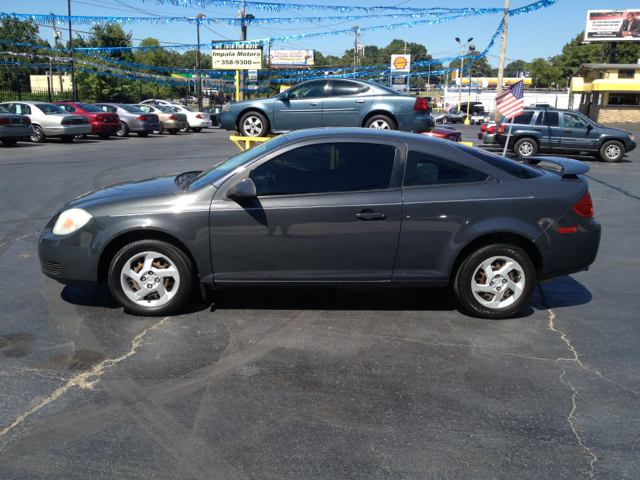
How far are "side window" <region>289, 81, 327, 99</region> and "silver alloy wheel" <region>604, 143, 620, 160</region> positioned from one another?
13387 millimetres

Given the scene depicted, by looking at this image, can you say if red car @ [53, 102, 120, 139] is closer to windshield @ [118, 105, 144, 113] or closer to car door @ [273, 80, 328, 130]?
windshield @ [118, 105, 144, 113]

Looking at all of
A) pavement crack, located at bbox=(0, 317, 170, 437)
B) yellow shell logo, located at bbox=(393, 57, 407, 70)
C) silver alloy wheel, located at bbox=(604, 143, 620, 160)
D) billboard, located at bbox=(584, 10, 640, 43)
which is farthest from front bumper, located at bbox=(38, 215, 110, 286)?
billboard, located at bbox=(584, 10, 640, 43)

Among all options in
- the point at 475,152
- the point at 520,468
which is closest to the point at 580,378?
the point at 520,468

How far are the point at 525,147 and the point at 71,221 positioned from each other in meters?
17.6

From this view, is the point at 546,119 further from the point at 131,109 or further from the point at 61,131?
the point at 131,109

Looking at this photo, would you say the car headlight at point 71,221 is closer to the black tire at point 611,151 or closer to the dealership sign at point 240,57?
the dealership sign at point 240,57

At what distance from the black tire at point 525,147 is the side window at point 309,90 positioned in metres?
11.2

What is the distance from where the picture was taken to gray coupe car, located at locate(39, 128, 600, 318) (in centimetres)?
476

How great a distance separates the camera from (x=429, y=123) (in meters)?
10.3

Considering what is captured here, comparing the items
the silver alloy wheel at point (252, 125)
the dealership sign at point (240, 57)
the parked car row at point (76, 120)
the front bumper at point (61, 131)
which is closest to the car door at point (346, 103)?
the silver alloy wheel at point (252, 125)

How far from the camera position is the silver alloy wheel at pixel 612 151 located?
19.6 m

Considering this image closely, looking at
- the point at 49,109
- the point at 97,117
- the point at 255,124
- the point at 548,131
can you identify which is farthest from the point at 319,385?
the point at 97,117

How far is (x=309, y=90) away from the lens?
10.6 metres

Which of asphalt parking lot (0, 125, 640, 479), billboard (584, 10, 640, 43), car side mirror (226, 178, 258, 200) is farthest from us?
billboard (584, 10, 640, 43)
